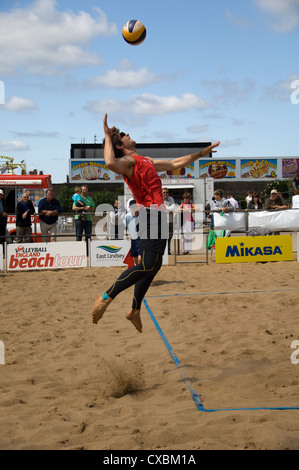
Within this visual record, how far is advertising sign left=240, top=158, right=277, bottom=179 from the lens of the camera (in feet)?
146

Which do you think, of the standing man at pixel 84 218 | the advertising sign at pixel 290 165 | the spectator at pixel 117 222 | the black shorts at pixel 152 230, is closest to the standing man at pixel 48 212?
the standing man at pixel 84 218

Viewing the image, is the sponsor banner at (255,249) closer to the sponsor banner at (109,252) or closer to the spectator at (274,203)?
the spectator at (274,203)

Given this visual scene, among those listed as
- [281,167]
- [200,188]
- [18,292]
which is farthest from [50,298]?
[281,167]

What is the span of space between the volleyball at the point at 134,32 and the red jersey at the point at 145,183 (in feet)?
6.57

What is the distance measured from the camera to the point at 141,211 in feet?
15.0

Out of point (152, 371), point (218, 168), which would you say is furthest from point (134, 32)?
point (218, 168)

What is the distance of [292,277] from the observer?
10000mm

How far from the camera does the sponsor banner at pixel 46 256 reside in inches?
487

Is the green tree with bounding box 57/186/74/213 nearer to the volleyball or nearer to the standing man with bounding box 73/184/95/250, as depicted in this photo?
the standing man with bounding box 73/184/95/250

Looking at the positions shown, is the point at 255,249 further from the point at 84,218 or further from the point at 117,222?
the point at 84,218

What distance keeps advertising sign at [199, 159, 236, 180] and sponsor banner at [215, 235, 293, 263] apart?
31926 mm

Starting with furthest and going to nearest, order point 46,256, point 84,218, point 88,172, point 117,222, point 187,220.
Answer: point 88,172, point 117,222, point 187,220, point 84,218, point 46,256

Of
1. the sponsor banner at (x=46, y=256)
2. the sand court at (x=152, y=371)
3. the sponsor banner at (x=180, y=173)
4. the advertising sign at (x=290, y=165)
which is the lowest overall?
the sand court at (x=152, y=371)

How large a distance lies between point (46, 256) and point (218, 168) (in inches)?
1322
